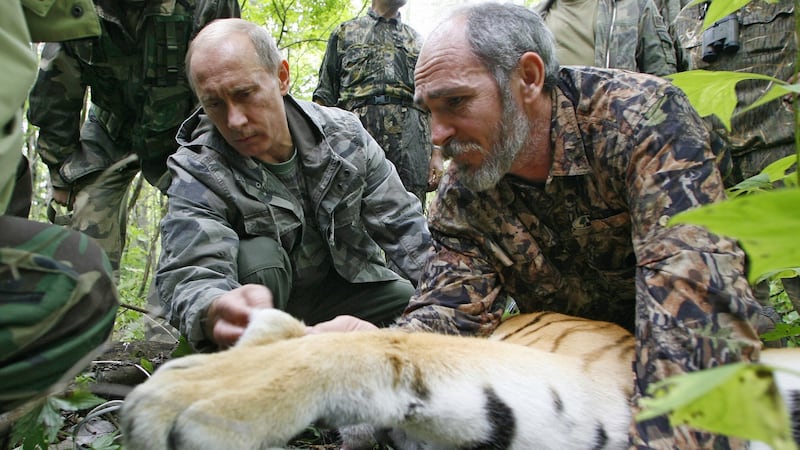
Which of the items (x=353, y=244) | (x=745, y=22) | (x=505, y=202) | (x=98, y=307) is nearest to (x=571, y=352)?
(x=505, y=202)

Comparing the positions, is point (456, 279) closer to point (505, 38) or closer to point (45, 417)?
point (505, 38)

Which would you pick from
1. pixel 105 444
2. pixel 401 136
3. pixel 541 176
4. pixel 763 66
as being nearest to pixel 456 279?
pixel 541 176

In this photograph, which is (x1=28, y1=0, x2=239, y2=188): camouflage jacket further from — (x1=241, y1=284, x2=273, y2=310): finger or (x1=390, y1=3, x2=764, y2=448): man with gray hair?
(x1=241, y1=284, x2=273, y2=310): finger

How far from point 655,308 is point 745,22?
279cm

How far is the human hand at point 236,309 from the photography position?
1912 millimetres

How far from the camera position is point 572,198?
2342mm

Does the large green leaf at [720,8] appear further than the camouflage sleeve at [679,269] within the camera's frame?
No

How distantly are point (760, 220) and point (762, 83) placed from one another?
11.6 feet

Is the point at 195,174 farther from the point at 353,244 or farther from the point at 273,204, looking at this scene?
the point at 353,244

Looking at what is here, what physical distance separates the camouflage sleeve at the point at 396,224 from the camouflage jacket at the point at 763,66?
6.08 ft

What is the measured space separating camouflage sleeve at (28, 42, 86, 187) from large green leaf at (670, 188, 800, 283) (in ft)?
13.6

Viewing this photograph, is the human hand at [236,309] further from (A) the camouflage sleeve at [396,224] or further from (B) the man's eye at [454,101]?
(A) the camouflage sleeve at [396,224]

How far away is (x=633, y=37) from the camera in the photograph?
414 cm

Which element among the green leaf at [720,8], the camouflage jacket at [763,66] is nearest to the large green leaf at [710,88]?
the green leaf at [720,8]
